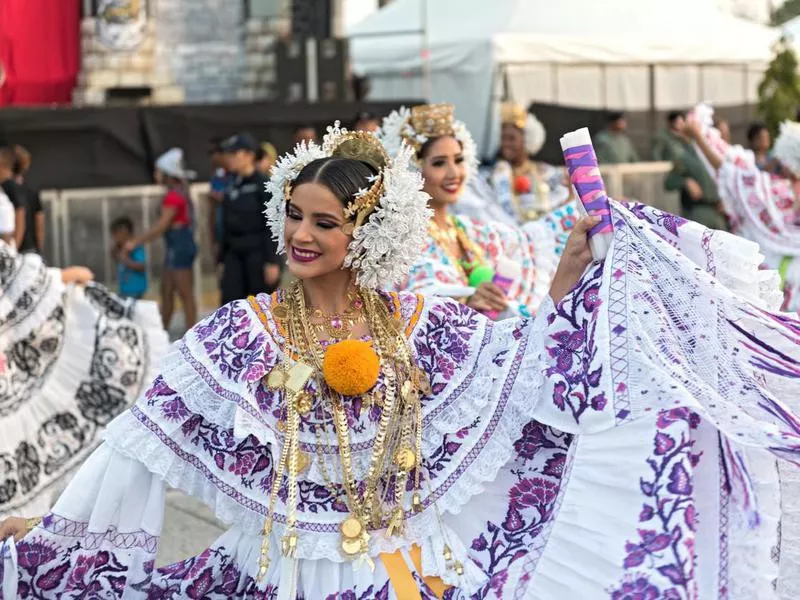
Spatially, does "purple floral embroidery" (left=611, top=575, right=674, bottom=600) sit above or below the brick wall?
below

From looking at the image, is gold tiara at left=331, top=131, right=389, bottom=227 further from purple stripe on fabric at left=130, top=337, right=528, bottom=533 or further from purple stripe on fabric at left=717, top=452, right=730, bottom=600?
purple stripe on fabric at left=717, top=452, right=730, bottom=600

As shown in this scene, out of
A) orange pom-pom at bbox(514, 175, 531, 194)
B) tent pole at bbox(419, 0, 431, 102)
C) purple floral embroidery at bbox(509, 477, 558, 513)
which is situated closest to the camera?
purple floral embroidery at bbox(509, 477, 558, 513)

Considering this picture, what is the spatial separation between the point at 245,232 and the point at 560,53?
9497 mm

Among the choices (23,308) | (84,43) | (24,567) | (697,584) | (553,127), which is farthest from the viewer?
(84,43)

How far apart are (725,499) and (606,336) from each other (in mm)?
454

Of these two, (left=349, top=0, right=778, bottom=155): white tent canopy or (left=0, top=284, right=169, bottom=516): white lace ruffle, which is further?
(left=349, top=0, right=778, bottom=155): white tent canopy

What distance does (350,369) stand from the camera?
3.81 meters

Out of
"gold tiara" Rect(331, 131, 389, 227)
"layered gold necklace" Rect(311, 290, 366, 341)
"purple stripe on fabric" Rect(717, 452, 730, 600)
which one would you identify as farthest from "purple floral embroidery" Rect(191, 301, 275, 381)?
"purple stripe on fabric" Rect(717, 452, 730, 600)

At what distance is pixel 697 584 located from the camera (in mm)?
3502

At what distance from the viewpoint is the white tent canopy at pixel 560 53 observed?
18.3 meters

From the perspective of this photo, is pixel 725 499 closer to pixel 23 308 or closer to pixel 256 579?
pixel 256 579

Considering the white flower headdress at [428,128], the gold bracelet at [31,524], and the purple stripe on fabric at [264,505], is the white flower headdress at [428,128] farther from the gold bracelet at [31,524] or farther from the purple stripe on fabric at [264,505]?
the gold bracelet at [31,524]

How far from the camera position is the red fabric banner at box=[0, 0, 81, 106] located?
19.3 metres

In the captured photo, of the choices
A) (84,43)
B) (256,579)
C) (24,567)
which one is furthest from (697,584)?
(84,43)
